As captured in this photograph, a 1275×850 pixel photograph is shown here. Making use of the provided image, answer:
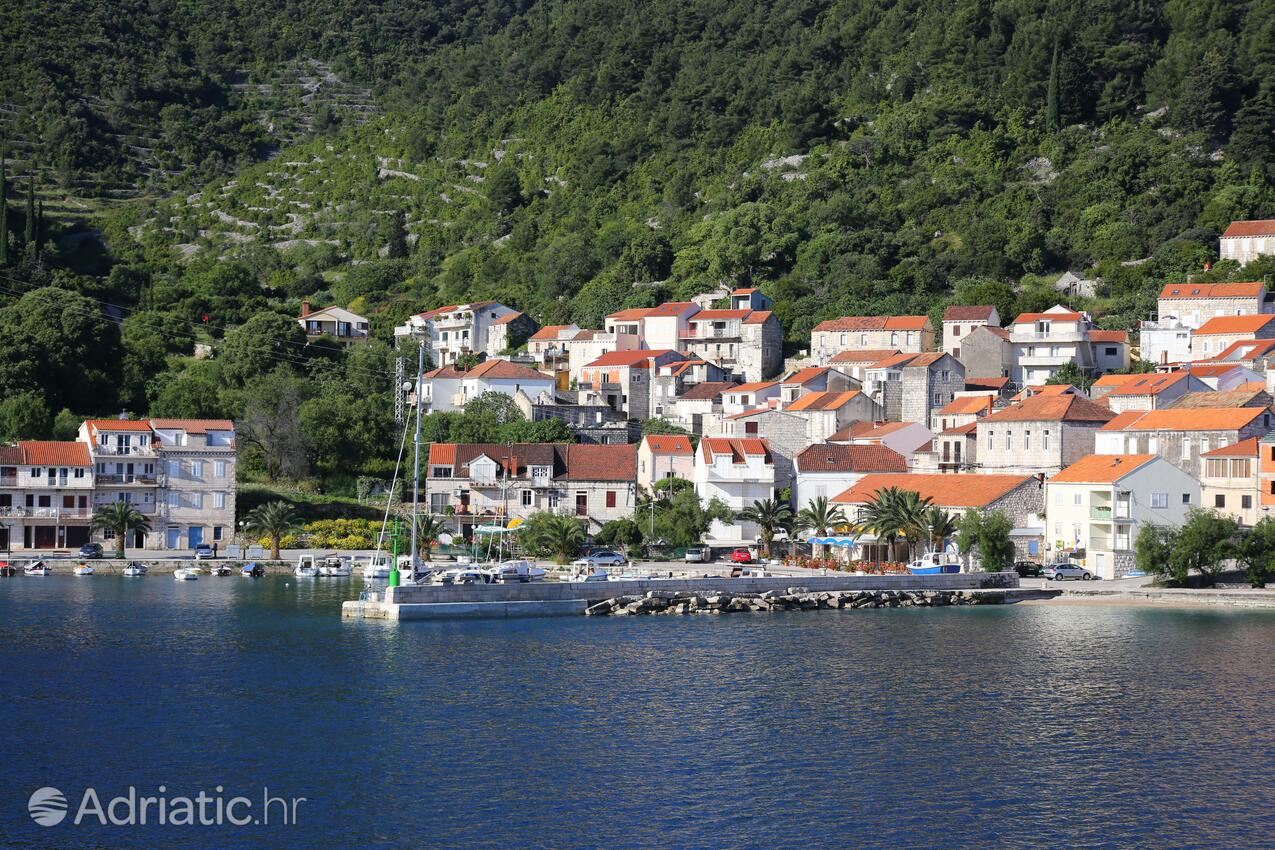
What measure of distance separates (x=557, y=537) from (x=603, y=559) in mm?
2353

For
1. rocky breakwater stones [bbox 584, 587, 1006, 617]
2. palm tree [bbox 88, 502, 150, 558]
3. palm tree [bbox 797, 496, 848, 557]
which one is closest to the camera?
rocky breakwater stones [bbox 584, 587, 1006, 617]

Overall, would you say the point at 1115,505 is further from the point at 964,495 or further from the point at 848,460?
the point at 848,460

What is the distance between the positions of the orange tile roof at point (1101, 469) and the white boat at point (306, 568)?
30.5m

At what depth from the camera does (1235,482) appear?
207 ft

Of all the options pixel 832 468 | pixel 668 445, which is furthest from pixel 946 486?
pixel 668 445

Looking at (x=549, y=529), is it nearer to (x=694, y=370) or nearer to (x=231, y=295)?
(x=694, y=370)

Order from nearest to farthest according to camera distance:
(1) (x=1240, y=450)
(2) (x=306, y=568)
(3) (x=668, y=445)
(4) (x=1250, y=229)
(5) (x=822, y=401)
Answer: (1) (x=1240, y=450)
(2) (x=306, y=568)
(3) (x=668, y=445)
(5) (x=822, y=401)
(4) (x=1250, y=229)

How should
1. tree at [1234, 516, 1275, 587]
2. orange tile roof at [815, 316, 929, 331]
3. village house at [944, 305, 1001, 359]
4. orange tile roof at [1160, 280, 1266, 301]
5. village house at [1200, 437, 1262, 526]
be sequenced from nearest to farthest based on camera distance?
tree at [1234, 516, 1275, 587], village house at [1200, 437, 1262, 526], orange tile roof at [1160, 280, 1266, 301], village house at [944, 305, 1001, 359], orange tile roof at [815, 316, 929, 331]

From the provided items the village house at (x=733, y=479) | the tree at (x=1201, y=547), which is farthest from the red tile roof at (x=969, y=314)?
the tree at (x=1201, y=547)

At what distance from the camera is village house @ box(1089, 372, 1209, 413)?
7406 centimetres

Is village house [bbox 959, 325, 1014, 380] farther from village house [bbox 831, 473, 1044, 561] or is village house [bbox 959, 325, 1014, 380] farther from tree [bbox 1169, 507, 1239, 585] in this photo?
tree [bbox 1169, 507, 1239, 585]

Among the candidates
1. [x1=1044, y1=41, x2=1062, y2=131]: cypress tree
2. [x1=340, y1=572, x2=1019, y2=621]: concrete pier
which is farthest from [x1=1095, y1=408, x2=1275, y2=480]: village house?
[x1=1044, y1=41, x2=1062, y2=131]: cypress tree

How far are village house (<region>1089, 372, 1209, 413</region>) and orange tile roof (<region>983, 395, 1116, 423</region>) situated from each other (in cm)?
Result: 194

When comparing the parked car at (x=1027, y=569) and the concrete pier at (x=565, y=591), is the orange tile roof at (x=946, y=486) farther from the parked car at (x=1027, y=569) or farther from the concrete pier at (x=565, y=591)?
the concrete pier at (x=565, y=591)
